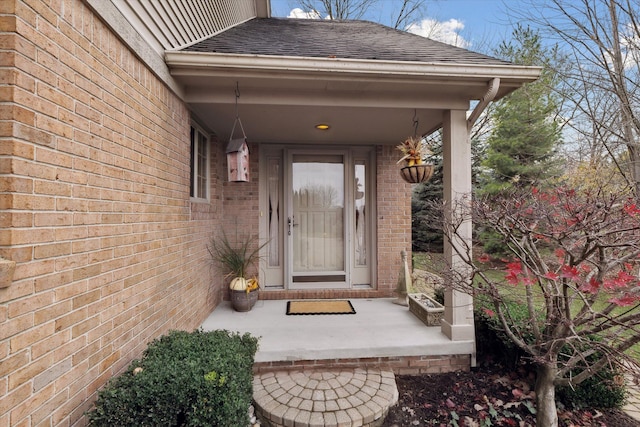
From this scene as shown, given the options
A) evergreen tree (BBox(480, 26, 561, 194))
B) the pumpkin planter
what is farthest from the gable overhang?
evergreen tree (BBox(480, 26, 561, 194))

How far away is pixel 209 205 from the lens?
3.76m

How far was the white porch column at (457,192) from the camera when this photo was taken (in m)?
2.90

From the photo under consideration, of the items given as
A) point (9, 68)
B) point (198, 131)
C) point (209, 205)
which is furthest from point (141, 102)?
point (209, 205)

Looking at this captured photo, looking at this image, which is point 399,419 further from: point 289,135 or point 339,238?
point 289,135

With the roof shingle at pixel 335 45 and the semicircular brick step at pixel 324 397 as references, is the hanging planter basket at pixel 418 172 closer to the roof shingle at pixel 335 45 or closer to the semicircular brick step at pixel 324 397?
the roof shingle at pixel 335 45

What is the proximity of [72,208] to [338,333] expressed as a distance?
2.56m

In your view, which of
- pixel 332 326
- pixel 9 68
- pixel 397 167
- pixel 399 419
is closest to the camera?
pixel 9 68

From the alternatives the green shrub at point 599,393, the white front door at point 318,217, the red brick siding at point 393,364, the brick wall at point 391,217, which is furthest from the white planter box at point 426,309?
the green shrub at point 599,393

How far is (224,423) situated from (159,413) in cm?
33

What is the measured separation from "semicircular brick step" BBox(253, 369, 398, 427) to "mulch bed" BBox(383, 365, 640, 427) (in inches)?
6.8

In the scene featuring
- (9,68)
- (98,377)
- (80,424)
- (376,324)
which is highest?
(9,68)

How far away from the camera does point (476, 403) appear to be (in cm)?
244

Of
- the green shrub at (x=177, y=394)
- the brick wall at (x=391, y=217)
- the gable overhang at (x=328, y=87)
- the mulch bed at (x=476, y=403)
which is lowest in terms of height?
the mulch bed at (x=476, y=403)

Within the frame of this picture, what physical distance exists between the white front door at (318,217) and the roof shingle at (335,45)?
1.55m
